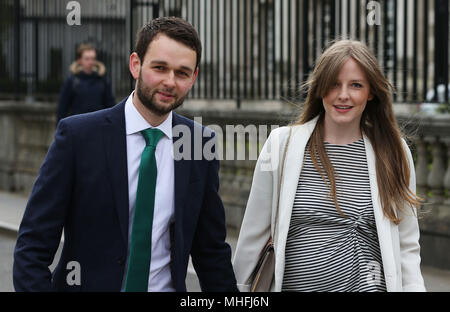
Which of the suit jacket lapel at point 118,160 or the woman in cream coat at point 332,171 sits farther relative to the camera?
the woman in cream coat at point 332,171

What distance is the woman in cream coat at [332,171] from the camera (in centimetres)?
356

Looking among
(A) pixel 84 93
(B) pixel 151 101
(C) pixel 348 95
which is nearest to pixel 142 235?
(B) pixel 151 101

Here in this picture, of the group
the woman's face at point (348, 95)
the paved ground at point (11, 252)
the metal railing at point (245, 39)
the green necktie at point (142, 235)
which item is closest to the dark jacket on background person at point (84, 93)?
the metal railing at point (245, 39)

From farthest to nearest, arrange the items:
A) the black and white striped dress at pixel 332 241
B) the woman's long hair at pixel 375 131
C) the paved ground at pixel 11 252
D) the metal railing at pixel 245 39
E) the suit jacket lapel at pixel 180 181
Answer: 1. the metal railing at pixel 245 39
2. the paved ground at pixel 11 252
3. the woman's long hair at pixel 375 131
4. the black and white striped dress at pixel 332 241
5. the suit jacket lapel at pixel 180 181

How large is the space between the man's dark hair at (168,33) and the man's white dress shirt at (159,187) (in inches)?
8.7

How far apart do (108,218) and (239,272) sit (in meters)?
0.83

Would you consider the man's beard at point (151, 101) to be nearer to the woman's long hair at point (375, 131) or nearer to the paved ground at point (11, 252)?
the woman's long hair at point (375, 131)

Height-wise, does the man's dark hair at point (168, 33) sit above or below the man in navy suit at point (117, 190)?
above

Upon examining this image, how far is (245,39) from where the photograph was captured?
10.8 m

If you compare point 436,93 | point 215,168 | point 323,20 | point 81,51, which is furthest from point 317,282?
point 81,51

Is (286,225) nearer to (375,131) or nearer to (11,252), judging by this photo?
(375,131)

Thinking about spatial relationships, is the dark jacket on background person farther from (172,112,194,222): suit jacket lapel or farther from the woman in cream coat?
(172,112,194,222): suit jacket lapel

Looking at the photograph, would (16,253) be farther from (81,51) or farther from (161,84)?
Answer: (81,51)

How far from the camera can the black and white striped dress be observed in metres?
3.49
